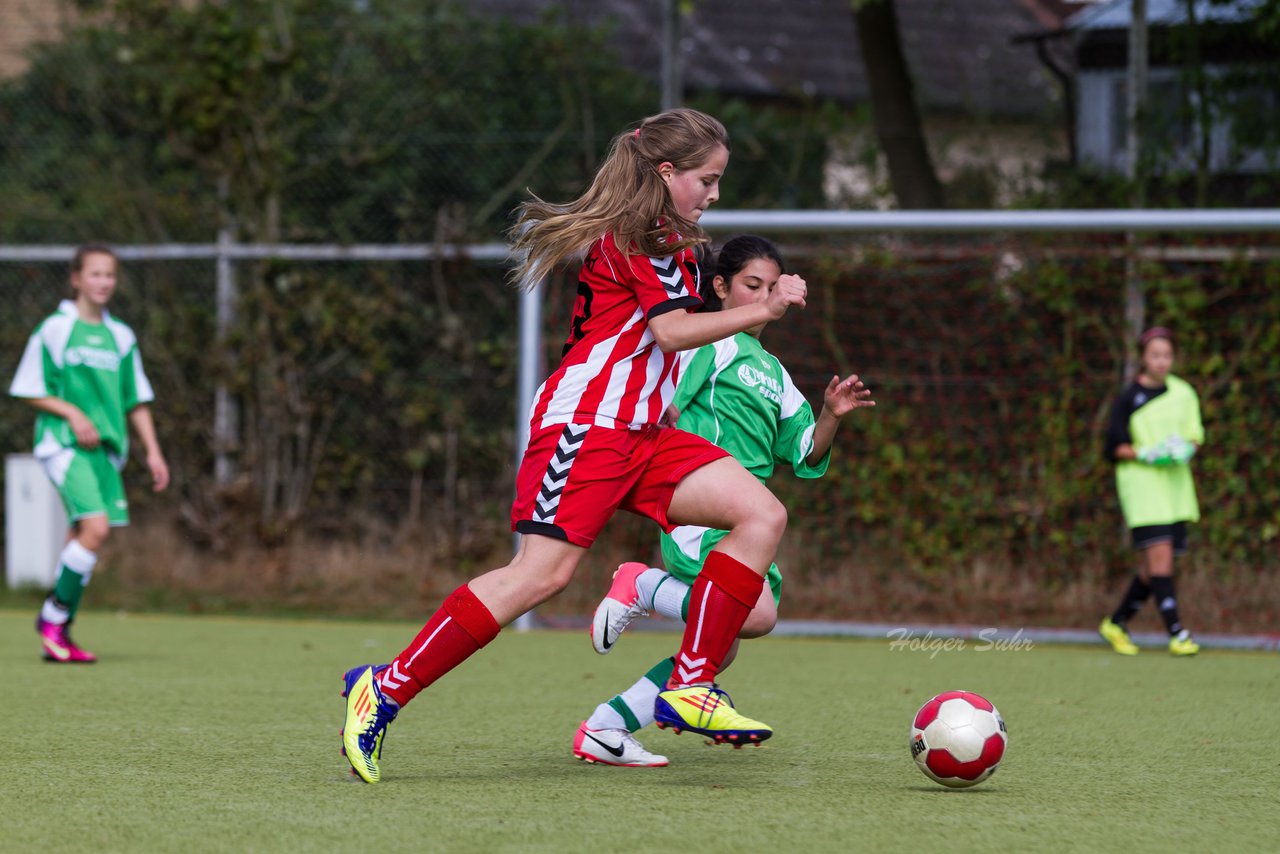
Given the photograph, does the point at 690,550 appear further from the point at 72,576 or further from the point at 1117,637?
the point at 1117,637

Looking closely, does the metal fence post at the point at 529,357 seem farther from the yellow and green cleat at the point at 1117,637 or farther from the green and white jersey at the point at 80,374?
the yellow and green cleat at the point at 1117,637

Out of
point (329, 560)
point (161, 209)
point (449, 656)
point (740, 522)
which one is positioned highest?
point (161, 209)

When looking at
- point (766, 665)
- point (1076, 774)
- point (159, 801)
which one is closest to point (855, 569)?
point (766, 665)

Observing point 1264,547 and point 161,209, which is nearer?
point 1264,547

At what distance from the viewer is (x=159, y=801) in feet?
11.5

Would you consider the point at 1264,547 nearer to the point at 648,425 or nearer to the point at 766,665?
the point at 766,665

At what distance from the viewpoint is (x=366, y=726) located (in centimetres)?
379

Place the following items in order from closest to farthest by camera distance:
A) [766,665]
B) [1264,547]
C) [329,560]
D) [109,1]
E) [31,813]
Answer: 1. [31,813]
2. [766,665]
3. [1264,547]
4. [329,560]
5. [109,1]

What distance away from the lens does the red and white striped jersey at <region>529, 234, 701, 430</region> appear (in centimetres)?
389

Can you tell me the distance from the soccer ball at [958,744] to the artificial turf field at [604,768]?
0.19 feet

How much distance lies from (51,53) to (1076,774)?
9.28 meters

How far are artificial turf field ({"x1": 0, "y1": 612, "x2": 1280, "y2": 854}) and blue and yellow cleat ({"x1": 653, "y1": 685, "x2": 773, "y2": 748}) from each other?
14 centimetres

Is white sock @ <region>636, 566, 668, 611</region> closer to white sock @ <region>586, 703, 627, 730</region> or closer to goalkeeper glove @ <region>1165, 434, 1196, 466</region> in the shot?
white sock @ <region>586, 703, 627, 730</region>

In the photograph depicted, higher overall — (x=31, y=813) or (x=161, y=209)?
(x=161, y=209)
